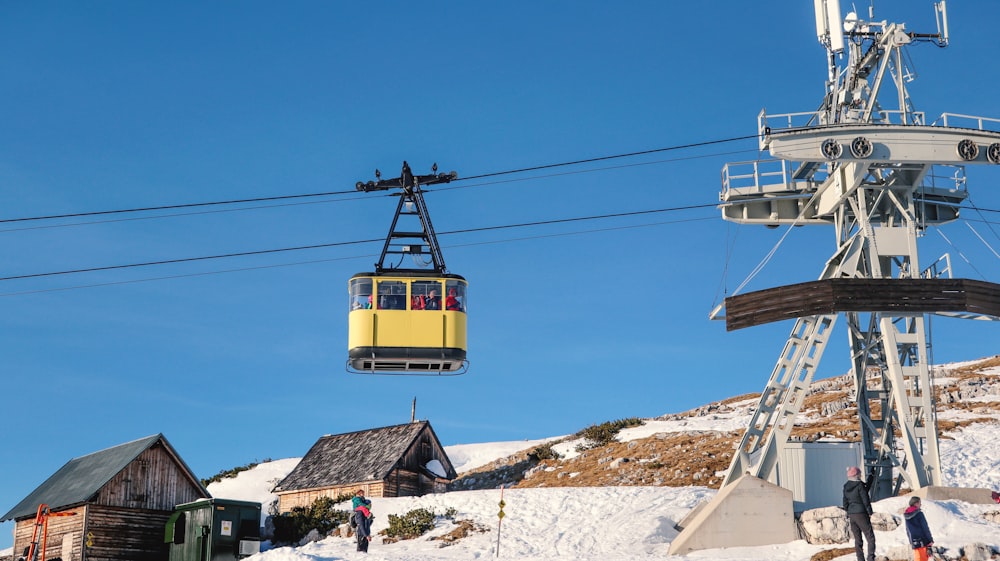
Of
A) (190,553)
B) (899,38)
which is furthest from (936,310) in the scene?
(190,553)

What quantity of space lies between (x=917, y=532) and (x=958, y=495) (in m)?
9.17

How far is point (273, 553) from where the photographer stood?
1109 inches

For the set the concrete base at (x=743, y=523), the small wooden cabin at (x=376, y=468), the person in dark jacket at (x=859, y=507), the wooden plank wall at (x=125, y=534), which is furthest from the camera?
the small wooden cabin at (x=376, y=468)

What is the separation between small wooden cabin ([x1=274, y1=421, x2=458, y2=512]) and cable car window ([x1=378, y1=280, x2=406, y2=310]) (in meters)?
21.0

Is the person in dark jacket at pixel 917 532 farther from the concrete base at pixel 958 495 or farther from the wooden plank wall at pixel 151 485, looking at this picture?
the wooden plank wall at pixel 151 485

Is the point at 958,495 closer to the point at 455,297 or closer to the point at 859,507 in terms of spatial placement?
the point at 859,507

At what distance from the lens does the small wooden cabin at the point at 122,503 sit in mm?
40906

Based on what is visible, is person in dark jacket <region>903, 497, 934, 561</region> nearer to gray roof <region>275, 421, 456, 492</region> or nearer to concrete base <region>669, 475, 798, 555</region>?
concrete base <region>669, 475, 798, 555</region>

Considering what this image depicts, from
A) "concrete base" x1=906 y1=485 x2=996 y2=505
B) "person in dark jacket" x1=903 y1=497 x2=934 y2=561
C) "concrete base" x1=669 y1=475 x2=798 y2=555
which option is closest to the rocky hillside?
"concrete base" x1=669 y1=475 x2=798 y2=555

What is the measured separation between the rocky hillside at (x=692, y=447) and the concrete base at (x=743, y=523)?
A: 15.1 metres

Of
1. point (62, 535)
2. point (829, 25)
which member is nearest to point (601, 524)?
point (829, 25)

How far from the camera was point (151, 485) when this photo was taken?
42.8 m

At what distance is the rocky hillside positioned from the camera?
1884 inches

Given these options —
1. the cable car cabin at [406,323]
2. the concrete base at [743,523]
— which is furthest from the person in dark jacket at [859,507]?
the cable car cabin at [406,323]
